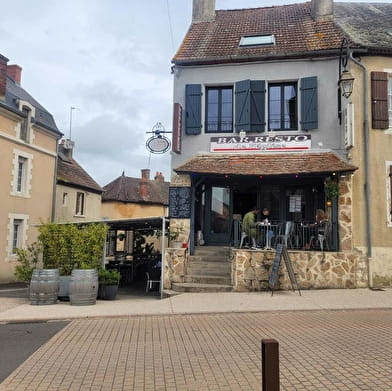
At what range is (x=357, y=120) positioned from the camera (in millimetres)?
13195

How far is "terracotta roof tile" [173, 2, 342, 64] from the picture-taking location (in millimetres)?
14672

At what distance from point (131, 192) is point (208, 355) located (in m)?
30.8

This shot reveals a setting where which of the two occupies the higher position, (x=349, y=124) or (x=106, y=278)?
(x=349, y=124)

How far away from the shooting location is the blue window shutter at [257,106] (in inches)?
570

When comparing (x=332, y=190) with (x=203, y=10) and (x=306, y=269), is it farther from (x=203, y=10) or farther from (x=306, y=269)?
(x=203, y=10)

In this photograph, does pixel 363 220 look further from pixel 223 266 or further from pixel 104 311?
pixel 104 311

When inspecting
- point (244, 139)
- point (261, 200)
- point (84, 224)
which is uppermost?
point (244, 139)

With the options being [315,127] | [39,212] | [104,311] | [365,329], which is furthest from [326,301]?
[39,212]

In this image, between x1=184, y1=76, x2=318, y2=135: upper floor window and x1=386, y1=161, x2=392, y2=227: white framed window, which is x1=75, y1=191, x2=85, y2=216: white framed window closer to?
x1=184, y1=76, x2=318, y2=135: upper floor window

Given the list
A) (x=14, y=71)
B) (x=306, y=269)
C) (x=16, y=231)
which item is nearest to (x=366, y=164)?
(x=306, y=269)

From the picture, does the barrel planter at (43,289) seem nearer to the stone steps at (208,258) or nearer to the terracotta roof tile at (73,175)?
the stone steps at (208,258)

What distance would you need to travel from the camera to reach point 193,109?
14.8 metres

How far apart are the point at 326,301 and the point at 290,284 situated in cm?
185

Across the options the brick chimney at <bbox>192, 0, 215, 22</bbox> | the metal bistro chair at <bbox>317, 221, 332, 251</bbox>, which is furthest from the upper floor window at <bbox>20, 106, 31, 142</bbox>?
the metal bistro chair at <bbox>317, 221, 332, 251</bbox>
